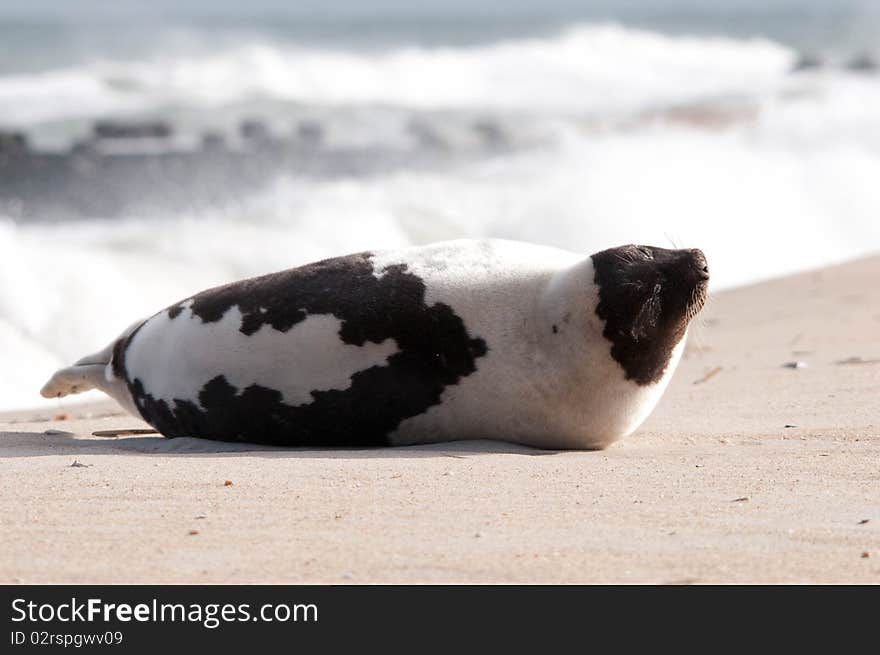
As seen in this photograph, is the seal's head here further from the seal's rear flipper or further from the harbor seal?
the seal's rear flipper

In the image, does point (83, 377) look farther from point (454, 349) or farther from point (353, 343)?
point (454, 349)

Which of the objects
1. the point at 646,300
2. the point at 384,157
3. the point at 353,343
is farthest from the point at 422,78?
the point at 646,300

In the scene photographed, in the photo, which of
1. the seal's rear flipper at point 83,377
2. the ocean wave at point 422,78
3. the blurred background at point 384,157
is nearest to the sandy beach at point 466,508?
the seal's rear flipper at point 83,377

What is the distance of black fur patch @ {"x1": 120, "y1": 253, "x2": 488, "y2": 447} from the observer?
18.2 ft

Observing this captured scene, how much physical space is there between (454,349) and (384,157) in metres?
18.1

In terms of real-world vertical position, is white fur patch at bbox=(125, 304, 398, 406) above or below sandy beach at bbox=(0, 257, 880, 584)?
above

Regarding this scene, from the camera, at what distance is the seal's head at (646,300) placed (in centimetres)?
545

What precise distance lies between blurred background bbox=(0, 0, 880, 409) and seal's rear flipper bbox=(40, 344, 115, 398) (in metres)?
1.70

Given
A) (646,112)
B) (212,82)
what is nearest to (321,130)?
(212,82)

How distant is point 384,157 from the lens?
23.4 meters

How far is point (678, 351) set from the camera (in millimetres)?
5648

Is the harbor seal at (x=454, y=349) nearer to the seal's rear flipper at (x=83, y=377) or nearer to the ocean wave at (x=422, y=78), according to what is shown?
the seal's rear flipper at (x=83, y=377)

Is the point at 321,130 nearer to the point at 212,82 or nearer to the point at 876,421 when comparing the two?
the point at 212,82

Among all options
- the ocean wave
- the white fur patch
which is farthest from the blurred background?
the white fur patch
